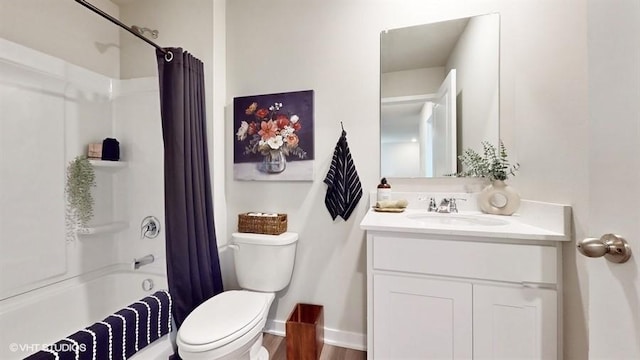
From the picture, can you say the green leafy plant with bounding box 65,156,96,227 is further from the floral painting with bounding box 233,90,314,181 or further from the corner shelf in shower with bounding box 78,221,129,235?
the floral painting with bounding box 233,90,314,181

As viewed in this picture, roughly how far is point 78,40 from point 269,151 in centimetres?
164

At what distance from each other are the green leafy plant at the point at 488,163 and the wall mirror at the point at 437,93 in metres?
0.04

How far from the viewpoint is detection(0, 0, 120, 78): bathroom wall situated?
155 cm

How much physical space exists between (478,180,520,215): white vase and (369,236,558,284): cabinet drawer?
38 centimetres

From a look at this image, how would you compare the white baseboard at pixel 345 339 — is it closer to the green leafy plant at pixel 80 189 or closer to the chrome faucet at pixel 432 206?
the chrome faucet at pixel 432 206

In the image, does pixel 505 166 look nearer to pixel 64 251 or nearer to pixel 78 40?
pixel 64 251

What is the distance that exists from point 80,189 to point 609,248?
8.53 ft

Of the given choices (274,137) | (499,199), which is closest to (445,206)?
(499,199)

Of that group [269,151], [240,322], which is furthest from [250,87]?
[240,322]

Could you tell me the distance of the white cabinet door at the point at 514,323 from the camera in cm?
100

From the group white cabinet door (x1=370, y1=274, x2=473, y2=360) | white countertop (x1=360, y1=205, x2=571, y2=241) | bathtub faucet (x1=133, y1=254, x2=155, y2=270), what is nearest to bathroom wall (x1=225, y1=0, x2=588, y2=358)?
white countertop (x1=360, y1=205, x2=571, y2=241)

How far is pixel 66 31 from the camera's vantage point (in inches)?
71.4

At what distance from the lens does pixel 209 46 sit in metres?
1.84

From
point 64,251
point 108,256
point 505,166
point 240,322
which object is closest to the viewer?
point 240,322
